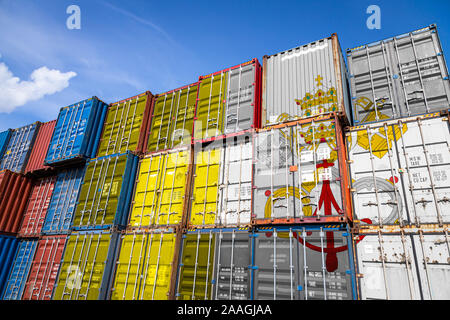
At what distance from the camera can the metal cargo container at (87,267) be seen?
1131 cm

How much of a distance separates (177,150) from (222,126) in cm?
238

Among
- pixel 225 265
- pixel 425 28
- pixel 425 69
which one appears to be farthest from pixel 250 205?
pixel 425 28

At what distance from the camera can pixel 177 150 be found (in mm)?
12938

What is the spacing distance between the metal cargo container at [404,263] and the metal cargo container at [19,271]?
49.9ft

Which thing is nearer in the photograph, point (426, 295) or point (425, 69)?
point (426, 295)

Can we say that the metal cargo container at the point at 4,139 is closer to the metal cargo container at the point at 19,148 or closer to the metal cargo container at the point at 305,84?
the metal cargo container at the point at 19,148

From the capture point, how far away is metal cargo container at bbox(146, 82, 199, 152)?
44.3 feet

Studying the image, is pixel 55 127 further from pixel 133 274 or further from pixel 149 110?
pixel 133 274

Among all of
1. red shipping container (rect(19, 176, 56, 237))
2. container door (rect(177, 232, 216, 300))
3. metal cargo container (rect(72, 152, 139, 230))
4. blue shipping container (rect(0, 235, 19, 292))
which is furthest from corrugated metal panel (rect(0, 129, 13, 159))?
container door (rect(177, 232, 216, 300))

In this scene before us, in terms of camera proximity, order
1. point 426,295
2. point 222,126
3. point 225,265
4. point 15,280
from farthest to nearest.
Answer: point 15,280, point 222,126, point 225,265, point 426,295

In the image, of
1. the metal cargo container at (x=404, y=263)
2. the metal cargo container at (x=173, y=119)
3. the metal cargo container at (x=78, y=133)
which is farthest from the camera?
the metal cargo container at (x=78, y=133)

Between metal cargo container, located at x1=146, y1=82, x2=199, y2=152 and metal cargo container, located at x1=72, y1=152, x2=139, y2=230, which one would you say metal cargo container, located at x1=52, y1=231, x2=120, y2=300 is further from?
metal cargo container, located at x1=146, y1=82, x2=199, y2=152

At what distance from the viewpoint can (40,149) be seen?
59.3ft

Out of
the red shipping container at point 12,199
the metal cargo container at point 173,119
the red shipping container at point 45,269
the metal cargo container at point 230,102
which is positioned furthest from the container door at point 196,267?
the red shipping container at point 12,199
